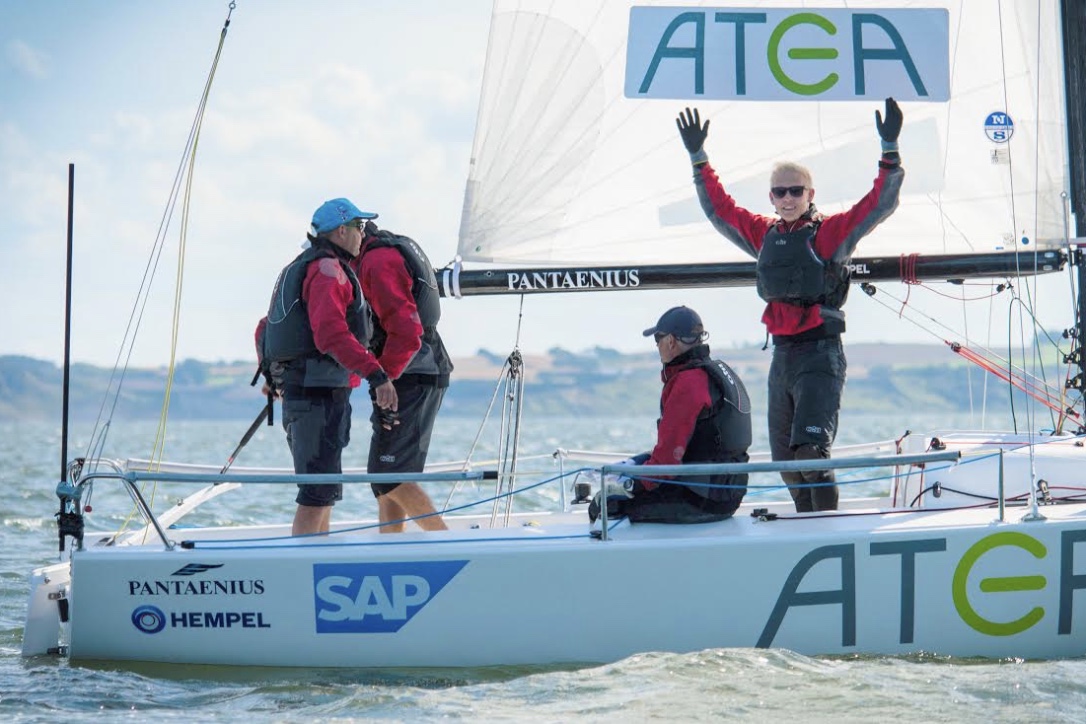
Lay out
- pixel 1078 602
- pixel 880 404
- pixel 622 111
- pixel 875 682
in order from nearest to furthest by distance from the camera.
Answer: pixel 875 682
pixel 1078 602
pixel 622 111
pixel 880 404

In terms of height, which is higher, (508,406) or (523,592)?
(508,406)

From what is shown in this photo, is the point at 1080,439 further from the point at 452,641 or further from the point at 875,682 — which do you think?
the point at 452,641

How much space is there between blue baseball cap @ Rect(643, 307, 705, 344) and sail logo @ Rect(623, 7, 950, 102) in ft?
5.38

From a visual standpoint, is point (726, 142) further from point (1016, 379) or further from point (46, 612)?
point (46, 612)

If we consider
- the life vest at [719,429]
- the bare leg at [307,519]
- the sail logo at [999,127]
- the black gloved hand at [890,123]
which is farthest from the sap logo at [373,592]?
the sail logo at [999,127]

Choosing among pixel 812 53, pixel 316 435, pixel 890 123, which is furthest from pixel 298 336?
pixel 812 53

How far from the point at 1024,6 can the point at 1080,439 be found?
6.03 feet

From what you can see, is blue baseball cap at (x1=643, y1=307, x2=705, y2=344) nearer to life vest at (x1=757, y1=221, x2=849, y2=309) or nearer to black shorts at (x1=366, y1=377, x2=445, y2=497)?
life vest at (x1=757, y1=221, x2=849, y2=309)

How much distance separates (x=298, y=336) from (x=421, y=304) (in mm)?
545

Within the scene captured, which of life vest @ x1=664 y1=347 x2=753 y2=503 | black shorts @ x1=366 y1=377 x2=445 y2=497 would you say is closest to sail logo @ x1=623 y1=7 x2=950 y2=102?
life vest @ x1=664 y1=347 x2=753 y2=503

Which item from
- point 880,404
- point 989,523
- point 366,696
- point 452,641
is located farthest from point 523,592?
point 880,404

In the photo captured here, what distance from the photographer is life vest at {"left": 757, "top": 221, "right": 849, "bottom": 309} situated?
16.3ft

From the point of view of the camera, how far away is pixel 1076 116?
5.82m

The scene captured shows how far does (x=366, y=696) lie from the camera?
4129 mm
